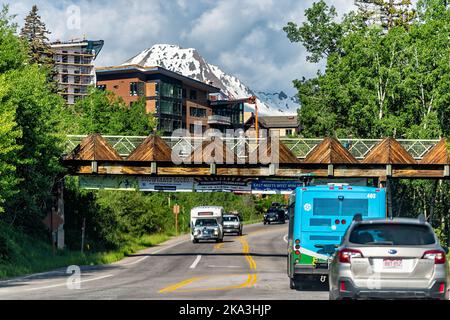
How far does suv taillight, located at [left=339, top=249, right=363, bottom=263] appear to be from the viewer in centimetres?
1374

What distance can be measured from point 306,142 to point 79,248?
14.5 meters

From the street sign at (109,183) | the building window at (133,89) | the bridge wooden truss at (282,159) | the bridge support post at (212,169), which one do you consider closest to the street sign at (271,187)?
the bridge wooden truss at (282,159)

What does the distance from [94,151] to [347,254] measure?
108ft

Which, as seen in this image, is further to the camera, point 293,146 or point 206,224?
point 206,224

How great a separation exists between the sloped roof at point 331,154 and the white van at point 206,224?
1587cm

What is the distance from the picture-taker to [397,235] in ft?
45.1

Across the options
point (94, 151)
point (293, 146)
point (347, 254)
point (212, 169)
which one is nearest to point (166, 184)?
point (212, 169)

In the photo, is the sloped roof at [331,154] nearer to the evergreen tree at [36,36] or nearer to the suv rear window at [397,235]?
the suv rear window at [397,235]

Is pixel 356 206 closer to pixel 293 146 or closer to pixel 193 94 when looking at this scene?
pixel 293 146

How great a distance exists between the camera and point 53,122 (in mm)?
38625

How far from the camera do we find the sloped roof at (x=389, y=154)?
44.2 metres

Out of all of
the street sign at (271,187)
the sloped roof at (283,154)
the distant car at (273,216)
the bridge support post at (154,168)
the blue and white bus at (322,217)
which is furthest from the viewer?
the distant car at (273,216)

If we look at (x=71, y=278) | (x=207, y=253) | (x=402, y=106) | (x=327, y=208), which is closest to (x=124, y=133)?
(x=402, y=106)
